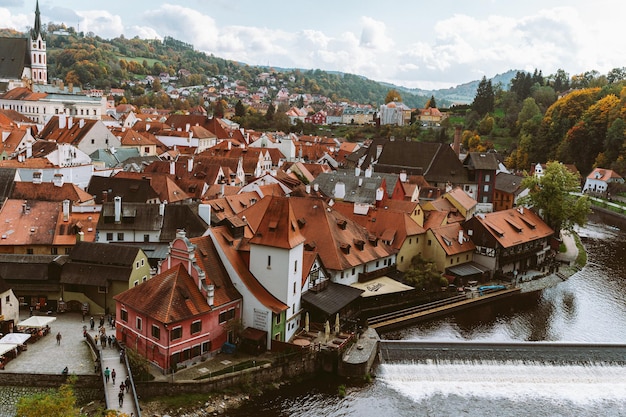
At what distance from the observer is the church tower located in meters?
151

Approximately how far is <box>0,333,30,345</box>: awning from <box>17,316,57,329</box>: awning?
143 cm

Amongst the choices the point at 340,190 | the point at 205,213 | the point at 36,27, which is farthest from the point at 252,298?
the point at 36,27

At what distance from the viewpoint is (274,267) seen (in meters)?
38.7

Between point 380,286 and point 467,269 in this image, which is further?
point 467,269

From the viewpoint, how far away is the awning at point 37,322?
37281 millimetres

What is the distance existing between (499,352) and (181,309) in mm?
20809

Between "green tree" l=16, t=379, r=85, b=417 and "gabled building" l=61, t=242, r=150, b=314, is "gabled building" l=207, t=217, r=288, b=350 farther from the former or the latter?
"green tree" l=16, t=379, r=85, b=417

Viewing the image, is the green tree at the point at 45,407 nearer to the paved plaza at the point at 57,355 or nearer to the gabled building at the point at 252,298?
the paved plaza at the point at 57,355

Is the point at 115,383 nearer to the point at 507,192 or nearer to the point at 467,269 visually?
the point at 467,269

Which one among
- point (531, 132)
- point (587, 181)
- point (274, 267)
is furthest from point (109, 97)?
point (274, 267)

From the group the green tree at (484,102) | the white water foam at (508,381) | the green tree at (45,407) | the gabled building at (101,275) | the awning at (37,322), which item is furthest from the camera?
the green tree at (484,102)

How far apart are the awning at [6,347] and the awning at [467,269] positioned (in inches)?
1363

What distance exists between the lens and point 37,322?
37.6 metres

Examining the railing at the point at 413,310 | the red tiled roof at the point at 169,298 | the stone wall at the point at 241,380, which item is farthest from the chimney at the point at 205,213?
the stone wall at the point at 241,380
